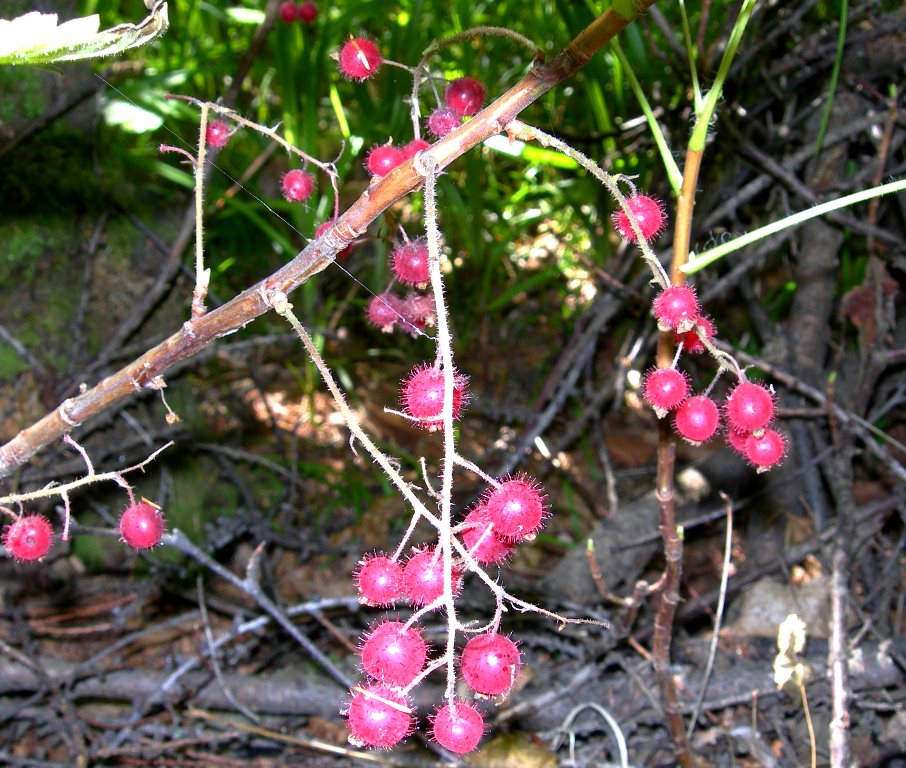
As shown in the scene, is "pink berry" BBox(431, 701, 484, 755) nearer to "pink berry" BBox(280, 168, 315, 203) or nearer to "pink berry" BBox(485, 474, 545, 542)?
"pink berry" BBox(485, 474, 545, 542)

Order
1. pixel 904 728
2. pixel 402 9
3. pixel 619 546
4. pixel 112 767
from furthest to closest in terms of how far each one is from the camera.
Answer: pixel 402 9 → pixel 619 546 → pixel 112 767 → pixel 904 728

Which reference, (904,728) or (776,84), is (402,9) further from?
(904,728)

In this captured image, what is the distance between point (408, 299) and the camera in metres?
1.13

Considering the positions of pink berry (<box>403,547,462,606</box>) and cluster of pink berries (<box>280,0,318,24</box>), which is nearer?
pink berry (<box>403,547,462,606</box>)

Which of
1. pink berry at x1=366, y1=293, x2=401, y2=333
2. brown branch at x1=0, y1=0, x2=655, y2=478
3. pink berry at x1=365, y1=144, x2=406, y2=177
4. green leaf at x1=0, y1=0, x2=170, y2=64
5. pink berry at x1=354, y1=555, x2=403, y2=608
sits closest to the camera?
green leaf at x1=0, y1=0, x2=170, y2=64

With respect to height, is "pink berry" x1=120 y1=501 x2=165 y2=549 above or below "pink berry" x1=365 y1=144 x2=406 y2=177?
below

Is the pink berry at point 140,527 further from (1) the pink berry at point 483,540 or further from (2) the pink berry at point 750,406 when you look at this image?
(2) the pink berry at point 750,406

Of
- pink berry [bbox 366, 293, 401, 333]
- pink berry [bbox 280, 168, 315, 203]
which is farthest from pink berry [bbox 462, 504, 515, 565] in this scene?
pink berry [bbox 280, 168, 315, 203]

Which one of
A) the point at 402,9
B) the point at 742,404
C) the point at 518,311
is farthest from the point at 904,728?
the point at 402,9

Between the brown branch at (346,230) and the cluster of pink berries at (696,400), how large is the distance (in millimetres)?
266

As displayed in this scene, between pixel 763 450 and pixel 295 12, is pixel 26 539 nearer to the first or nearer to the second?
pixel 763 450

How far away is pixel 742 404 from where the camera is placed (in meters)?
1.03

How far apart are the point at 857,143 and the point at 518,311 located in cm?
130

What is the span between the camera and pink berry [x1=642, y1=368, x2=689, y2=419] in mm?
989
